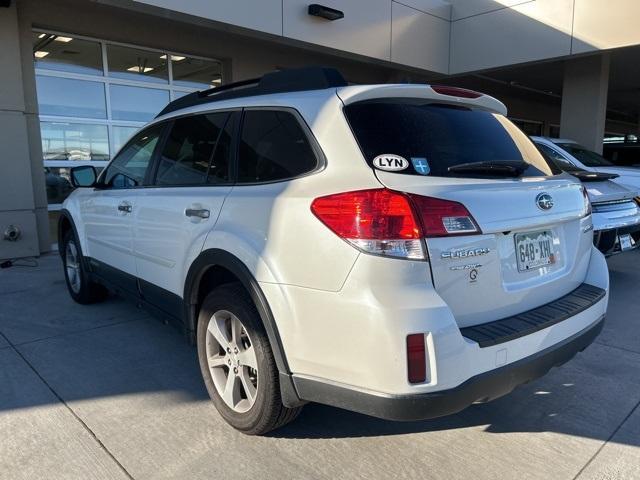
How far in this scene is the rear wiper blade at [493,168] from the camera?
2.43m

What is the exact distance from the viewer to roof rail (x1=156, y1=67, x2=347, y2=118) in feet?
8.89

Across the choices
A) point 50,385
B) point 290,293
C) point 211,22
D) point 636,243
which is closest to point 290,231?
point 290,293

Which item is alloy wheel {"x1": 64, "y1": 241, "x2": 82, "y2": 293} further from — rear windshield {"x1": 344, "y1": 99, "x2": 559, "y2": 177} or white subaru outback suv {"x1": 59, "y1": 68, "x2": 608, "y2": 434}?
rear windshield {"x1": 344, "y1": 99, "x2": 559, "y2": 177}

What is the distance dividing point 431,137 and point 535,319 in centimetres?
101

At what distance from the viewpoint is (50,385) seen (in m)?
3.47

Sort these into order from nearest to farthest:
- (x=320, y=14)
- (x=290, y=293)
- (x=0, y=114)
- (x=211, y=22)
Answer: (x=290, y=293)
(x=0, y=114)
(x=211, y=22)
(x=320, y=14)

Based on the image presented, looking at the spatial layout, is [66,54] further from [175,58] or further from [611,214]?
[611,214]

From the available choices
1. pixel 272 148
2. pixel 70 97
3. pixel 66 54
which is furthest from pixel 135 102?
pixel 272 148

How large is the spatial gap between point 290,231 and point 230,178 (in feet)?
2.46

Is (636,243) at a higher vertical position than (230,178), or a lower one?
lower

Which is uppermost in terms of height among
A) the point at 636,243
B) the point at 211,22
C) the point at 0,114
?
the point at 211,22

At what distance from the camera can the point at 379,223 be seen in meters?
2.14

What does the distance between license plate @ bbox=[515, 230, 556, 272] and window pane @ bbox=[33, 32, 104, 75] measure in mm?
8071

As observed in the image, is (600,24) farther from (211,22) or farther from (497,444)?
(497,444)
